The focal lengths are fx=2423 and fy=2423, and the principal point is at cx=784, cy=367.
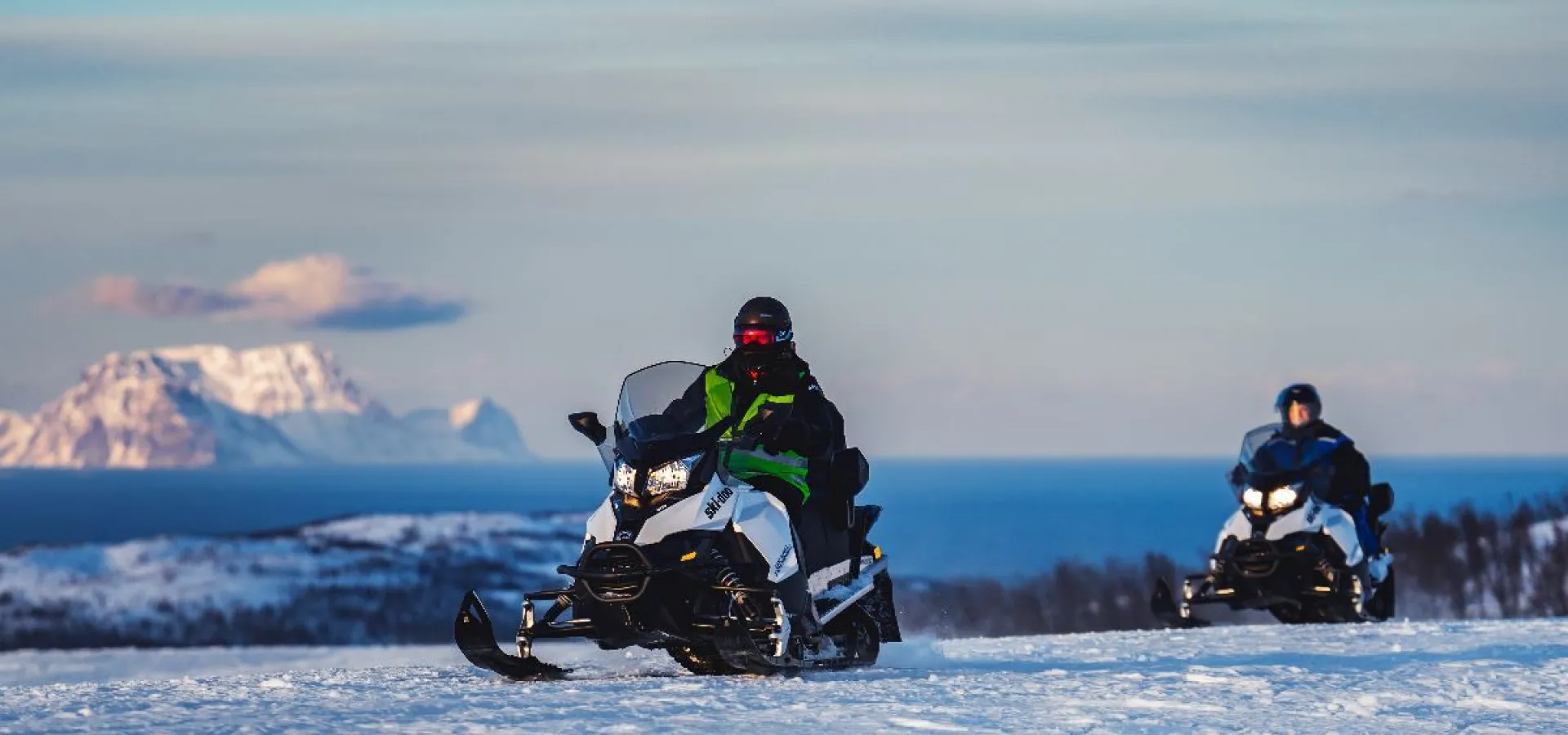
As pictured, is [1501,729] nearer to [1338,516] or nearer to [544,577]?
[1338,516]

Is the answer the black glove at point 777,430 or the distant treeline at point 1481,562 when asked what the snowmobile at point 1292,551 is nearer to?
the black glove at point 777,430

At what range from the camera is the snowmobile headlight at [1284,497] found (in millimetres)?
19609

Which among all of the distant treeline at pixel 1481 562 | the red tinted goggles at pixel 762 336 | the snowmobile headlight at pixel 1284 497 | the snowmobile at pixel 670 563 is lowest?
the snowmobile at pixel 670 563

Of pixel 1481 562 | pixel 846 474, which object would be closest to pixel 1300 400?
pixel 846 474

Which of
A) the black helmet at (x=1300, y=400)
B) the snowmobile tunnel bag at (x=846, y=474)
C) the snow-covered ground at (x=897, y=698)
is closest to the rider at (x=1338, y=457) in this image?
the black helmet at (x=1300, y=400)

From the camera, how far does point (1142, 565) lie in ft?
275

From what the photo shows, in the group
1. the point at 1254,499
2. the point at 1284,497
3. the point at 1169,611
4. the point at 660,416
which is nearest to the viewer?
the point at 660,416

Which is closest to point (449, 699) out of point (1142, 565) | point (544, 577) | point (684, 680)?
point (684, 680)

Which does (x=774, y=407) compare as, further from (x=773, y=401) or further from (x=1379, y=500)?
(x=1379, y=500)

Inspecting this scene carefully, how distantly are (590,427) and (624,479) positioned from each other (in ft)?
1.17

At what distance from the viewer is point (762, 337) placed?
11.9 metres

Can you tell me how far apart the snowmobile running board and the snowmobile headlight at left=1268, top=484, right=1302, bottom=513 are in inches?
378

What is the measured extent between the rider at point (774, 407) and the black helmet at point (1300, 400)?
8.92 meters

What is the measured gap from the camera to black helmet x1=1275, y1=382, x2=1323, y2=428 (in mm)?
20078
